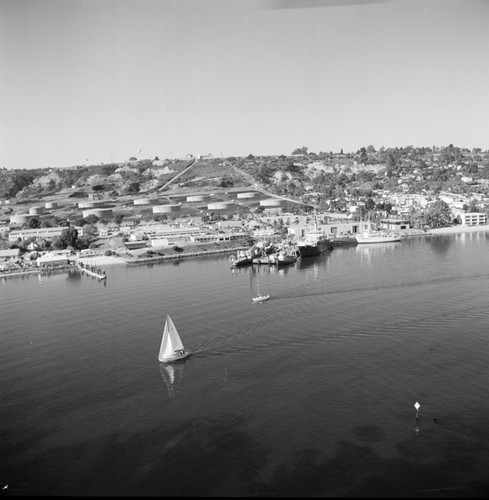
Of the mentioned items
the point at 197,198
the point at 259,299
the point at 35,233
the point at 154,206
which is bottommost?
the point at 259,299

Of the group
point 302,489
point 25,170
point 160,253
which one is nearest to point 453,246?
point 160,253

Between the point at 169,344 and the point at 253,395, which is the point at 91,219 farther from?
the point at 253,395

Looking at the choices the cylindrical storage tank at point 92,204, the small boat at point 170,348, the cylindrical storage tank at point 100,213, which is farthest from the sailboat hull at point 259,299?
the cylindrical storage tank at point 92,204

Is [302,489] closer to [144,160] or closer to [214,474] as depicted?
[214,474]

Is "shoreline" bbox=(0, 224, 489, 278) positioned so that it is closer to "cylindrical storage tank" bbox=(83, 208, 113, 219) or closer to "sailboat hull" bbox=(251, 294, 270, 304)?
"sailboat hull" bbox=(251, 294, 270, 304)

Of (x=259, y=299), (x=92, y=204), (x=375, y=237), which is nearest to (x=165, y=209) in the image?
(x=92, y=204)

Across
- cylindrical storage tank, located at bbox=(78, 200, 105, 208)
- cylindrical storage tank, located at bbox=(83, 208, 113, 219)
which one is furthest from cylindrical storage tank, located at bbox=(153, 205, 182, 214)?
cylindrical storage tank, located at bbox=(78, 200, 105, 208)
